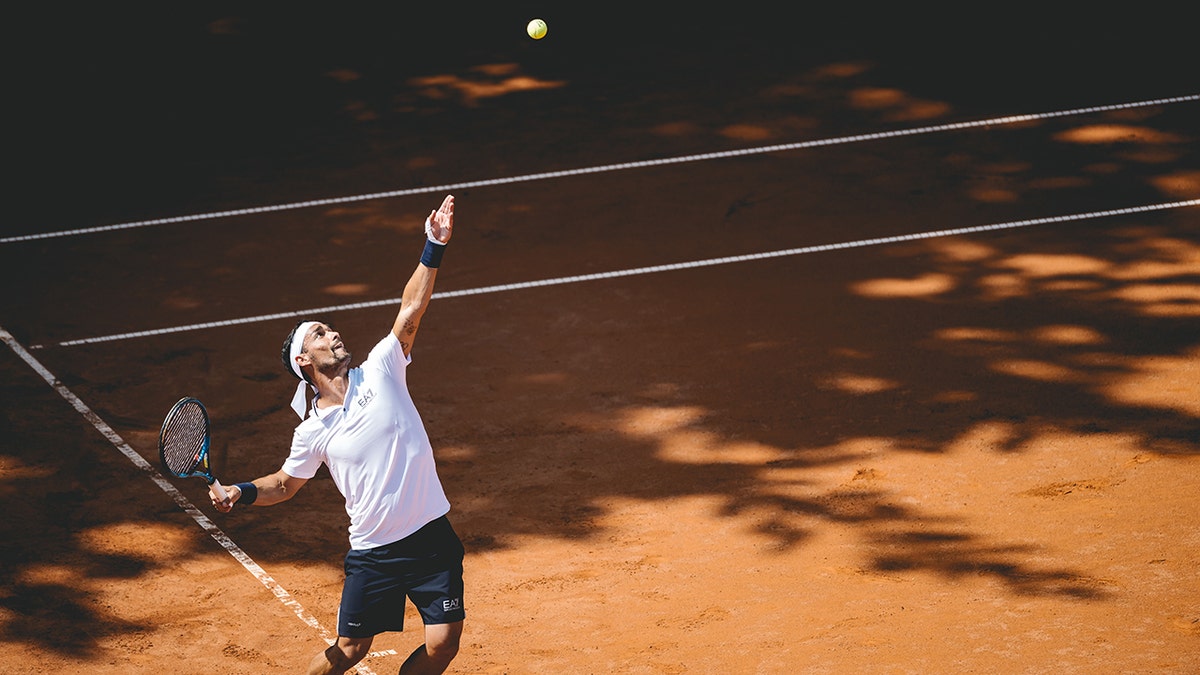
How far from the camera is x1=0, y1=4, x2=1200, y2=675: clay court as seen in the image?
26.2 ft

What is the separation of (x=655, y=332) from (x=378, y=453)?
212 inches

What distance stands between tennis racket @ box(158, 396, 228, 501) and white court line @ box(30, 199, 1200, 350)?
5517 mm

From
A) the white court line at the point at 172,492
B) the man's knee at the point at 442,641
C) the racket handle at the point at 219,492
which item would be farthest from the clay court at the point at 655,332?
the racket handle at the point at 219,492

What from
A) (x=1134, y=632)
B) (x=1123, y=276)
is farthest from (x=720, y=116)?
Result: (x=1134, y=632)

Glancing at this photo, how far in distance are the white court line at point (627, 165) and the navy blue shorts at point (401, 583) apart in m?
8.64

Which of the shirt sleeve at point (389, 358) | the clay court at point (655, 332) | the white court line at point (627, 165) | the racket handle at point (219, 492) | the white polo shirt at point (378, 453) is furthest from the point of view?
the white court line at point (627, 165)

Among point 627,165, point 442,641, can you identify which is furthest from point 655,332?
point 442,641

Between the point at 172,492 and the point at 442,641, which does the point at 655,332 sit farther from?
the point at 442,641

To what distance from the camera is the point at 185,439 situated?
6.73 m

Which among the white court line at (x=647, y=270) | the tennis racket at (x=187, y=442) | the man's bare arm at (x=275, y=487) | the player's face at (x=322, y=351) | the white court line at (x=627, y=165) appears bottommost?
the white court line at (x=647, y=270)

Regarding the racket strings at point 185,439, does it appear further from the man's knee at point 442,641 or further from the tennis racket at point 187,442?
the man's knee at point 442,641

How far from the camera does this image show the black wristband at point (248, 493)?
6.46m

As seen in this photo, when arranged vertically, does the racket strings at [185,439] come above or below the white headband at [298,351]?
below

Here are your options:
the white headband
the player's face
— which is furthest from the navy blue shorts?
the player's face
